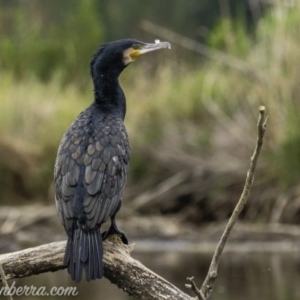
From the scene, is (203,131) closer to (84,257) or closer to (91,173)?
(91,173)

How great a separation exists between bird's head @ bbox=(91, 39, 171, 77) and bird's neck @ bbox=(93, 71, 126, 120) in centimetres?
4

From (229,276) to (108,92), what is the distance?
3.68 meters

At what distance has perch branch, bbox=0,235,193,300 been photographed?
519cm

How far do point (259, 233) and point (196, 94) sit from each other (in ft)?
9.57

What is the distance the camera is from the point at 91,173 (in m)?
5.55

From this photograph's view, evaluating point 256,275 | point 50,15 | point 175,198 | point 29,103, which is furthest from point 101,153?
point 50,15

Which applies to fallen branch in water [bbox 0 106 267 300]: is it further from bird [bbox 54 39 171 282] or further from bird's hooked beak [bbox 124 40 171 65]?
bird's hooked beak [bbox 124 40 171 65]

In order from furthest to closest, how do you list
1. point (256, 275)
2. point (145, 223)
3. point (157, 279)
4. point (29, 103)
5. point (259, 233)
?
point (29, 103), point (145, 223), point (259, 233), point (256, 275), point (157, 279)

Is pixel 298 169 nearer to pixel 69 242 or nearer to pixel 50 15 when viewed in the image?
pixel 69 242

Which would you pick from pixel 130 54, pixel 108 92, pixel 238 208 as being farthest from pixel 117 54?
pixel 238 208

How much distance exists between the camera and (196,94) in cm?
1351

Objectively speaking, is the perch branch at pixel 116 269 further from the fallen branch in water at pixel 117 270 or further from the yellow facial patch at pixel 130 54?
the yellow facial patch at pixel 130 54

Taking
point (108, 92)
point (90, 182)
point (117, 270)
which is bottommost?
point (117, 270)

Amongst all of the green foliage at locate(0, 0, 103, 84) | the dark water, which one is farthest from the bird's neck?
the green foliage at locate(0, 0, 103, 84)
